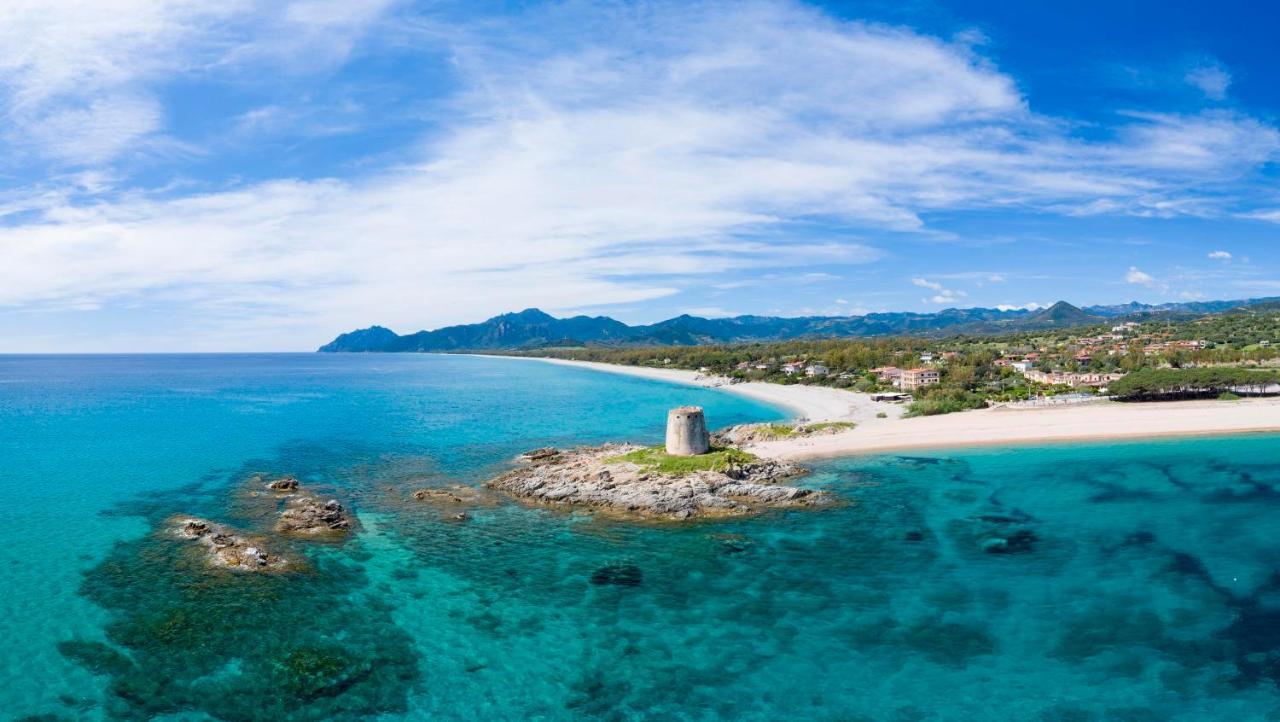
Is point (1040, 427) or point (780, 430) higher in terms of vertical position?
point (780, 430)

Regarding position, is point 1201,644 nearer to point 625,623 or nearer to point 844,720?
point 844,720

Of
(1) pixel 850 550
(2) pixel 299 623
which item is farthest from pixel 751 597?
(2) pixel 299 623

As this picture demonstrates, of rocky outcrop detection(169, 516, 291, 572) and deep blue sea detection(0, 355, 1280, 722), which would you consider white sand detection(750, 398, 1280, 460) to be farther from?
rocky outcrop detection(169, 516, 291, 572)

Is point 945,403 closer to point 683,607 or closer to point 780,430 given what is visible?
point 780,430

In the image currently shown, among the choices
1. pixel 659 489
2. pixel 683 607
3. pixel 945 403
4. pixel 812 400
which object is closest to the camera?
pixel 683 607

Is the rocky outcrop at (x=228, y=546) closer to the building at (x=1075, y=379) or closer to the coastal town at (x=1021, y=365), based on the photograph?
the coastal town at (x=1021, y=365)

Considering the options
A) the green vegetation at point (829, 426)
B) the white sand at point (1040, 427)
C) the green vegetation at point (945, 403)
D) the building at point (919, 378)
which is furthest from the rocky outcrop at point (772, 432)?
the building at point (919, 378)

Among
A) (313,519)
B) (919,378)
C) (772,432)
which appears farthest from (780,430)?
(919,378)
